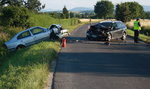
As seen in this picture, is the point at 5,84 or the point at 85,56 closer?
the point at 5,84

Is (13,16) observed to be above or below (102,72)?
above

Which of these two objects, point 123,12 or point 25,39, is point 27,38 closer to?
point 25,39

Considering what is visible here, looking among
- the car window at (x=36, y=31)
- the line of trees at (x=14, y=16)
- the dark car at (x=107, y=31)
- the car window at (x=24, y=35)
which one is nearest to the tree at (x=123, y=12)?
the line of trees at (x=14, y=16)

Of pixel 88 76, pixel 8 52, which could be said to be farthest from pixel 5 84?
pixel 8 52

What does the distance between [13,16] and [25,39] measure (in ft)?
32.4

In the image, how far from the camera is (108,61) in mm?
13219

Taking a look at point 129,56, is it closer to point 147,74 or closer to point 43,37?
point 147,74

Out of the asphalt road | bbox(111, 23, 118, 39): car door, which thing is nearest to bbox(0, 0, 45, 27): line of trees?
bbox(111, 23, 118, 39): car door

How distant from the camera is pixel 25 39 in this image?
2047 cm

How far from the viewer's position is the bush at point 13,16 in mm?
29438

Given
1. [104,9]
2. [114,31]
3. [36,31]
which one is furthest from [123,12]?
[104,9]

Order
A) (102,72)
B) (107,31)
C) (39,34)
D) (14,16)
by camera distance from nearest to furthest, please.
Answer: (102,72), (39,34), (107,31), (14,16)

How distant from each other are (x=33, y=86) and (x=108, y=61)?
5.84m

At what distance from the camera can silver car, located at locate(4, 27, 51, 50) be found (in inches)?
795
